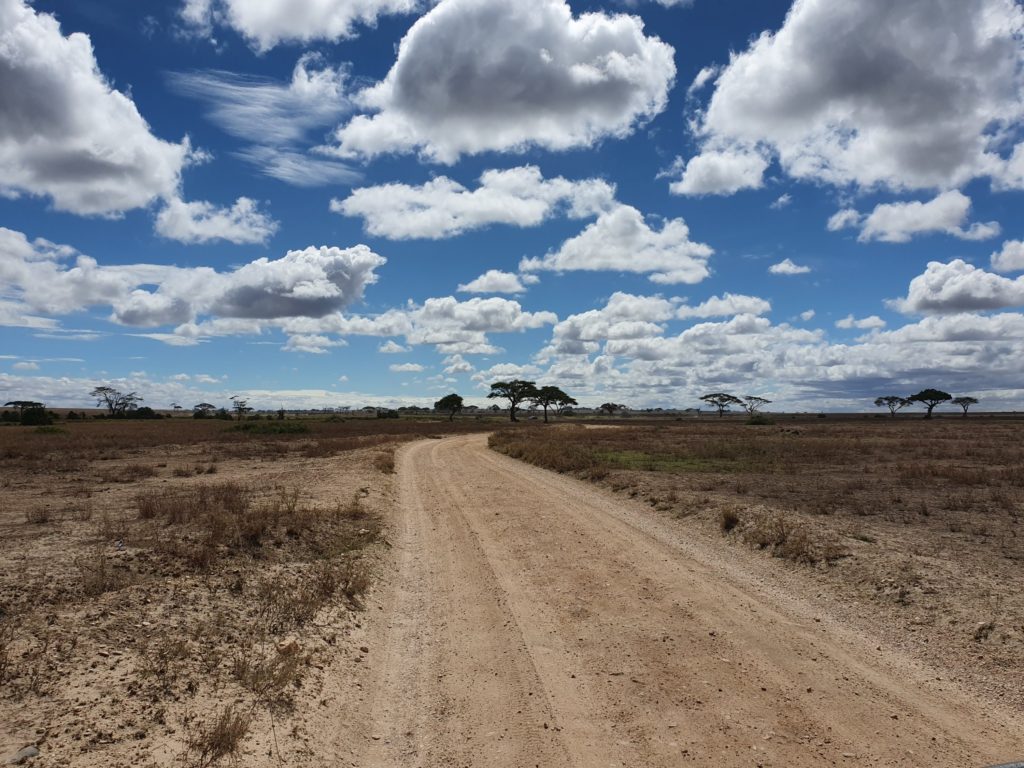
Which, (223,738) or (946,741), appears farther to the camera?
(946,741)

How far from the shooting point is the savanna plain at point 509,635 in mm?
5531

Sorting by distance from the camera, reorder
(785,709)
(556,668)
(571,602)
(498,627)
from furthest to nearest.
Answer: (571,602) → (498,627) → (556,668) → (785,709)

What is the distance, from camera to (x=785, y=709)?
6164 millimetres

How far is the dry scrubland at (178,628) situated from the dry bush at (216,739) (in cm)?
1

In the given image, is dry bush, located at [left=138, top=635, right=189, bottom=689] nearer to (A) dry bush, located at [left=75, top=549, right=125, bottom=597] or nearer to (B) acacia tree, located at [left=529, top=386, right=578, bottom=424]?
(A) dry bush, located at [left=75, top=549, right=125, bottom=597]

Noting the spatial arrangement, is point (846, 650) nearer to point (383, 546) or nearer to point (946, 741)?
point (946, 741)

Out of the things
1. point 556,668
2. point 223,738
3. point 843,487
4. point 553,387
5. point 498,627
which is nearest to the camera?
point 223,738

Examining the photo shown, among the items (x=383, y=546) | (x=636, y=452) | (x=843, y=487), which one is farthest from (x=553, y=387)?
(x=383, y=546)

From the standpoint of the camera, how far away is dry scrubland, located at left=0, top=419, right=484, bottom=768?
208 inches

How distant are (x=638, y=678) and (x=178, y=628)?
5.57 meters

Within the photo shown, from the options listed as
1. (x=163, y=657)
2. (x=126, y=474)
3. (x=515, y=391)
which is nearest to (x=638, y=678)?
(x=163, y=657)

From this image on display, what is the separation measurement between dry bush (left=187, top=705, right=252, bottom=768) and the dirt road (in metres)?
1.15

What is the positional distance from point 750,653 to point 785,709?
56.1 inches

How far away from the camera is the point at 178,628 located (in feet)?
24.3
